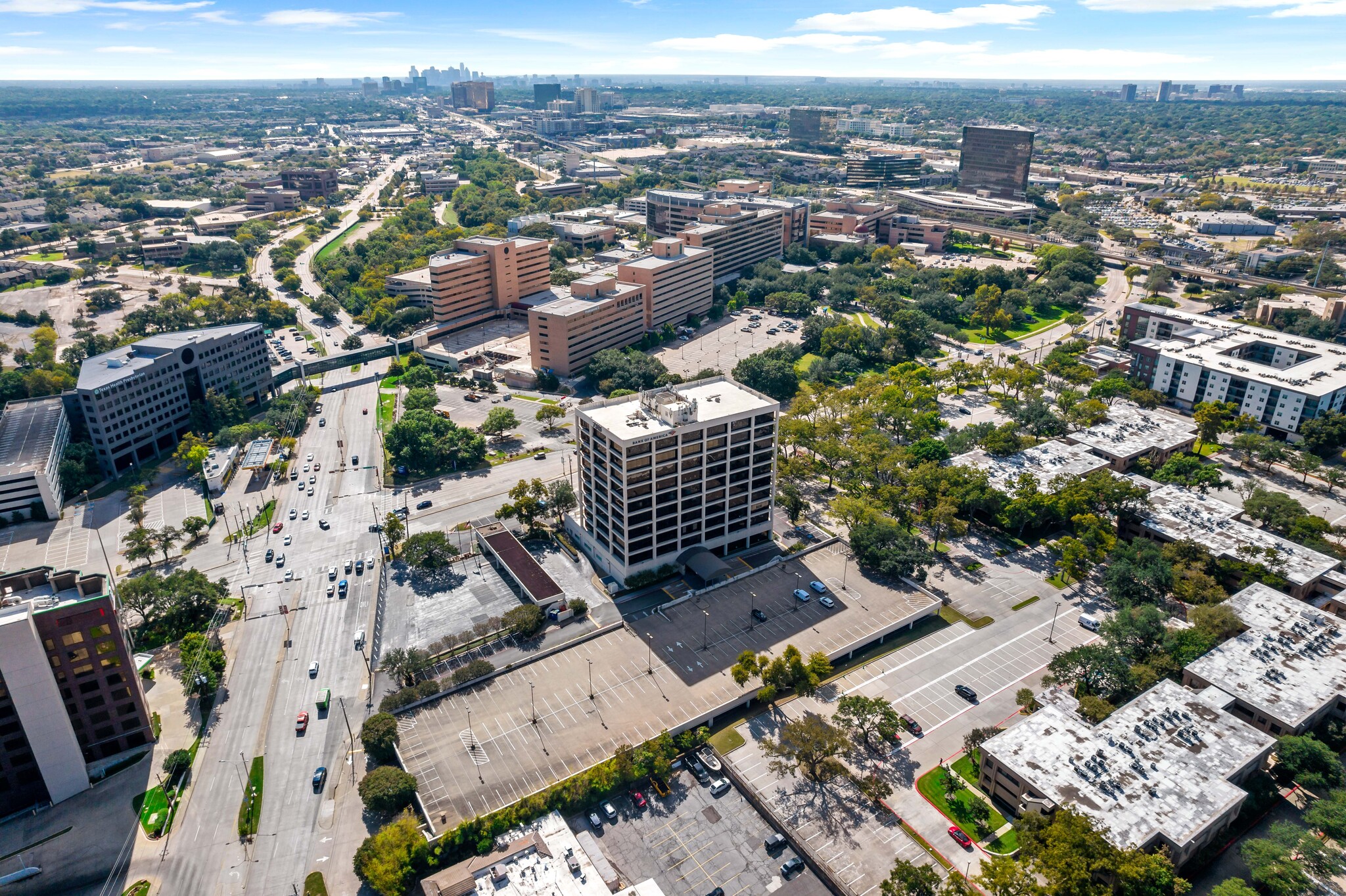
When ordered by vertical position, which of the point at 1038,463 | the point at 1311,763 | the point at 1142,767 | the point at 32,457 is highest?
the point at 32,457

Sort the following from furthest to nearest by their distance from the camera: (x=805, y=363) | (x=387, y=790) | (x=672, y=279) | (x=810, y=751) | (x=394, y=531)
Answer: (x=672, y=279) < (x=805, y=363) < (x=394, y=531) < (x=810, y=751) < (x=387, y=790)

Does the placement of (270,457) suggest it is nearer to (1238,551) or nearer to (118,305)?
(118,305)

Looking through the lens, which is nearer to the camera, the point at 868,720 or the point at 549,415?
the point at 868,720

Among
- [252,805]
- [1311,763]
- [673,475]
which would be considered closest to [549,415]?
[673,475]

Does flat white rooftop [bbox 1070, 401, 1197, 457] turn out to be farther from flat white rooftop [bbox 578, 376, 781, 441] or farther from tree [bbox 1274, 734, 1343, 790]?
flat white rooftop [bbox 578, 376, 781, 441]

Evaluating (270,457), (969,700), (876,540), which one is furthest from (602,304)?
(969,700)

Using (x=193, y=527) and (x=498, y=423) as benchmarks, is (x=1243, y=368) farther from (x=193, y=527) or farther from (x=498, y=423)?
(x=193, y=527)
